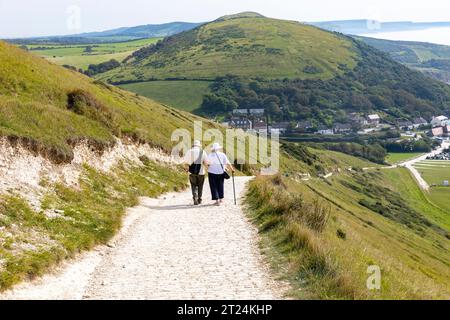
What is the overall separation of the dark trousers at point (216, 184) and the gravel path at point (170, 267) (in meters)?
2.88

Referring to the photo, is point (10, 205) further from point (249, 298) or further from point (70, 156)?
point (249, 298)

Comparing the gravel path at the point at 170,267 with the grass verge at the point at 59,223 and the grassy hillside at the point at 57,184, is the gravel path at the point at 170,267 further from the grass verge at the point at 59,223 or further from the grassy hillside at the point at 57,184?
the grassy hillside at the point at 57,184

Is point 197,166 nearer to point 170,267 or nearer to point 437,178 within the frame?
point 170,267

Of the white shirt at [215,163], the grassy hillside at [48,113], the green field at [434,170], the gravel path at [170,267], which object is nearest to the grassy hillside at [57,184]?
the grassy hillside at [48,113]

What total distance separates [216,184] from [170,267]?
8983 mm

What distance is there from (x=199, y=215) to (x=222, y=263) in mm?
6675

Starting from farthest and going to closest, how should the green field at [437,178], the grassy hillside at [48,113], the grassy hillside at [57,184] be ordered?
the green field at [437,178]
the grassy hillside at [48,113]
the grassy hillside at [57,184]

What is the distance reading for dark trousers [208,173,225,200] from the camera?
67.9 feet

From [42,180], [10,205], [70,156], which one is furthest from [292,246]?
[70,156]

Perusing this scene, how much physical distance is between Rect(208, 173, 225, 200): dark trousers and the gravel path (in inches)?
113

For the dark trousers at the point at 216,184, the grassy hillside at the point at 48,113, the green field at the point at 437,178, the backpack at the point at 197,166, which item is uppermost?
the grassy hillside at the point at 48,113

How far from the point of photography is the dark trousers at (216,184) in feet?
67.9

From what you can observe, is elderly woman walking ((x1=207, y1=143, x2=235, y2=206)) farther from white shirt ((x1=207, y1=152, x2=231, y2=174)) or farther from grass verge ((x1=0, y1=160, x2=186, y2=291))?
grass verge ((x1=0, y1=160, x2=186, y2=291))
